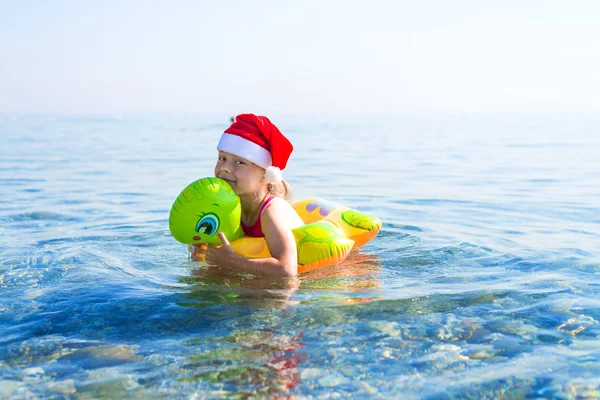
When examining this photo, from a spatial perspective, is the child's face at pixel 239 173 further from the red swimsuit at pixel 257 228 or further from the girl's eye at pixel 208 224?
the girl's eye at pixel 208 224

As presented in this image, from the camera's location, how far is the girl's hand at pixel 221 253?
16.1ft

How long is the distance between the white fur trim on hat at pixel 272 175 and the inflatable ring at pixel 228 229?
0.29m

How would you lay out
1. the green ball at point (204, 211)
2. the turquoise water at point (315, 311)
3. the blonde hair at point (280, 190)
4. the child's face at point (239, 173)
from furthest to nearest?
the blonde hair at point (280, 190)
the child's face at point (239, 173)
the green ball at point (204, 211)
the turquoise water at point (315, 311)

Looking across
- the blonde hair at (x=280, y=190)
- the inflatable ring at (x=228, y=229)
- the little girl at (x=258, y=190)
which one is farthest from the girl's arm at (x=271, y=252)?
the blonde hair at (x=280, y=190)

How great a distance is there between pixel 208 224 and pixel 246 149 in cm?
66

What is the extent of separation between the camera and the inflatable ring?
190 inches

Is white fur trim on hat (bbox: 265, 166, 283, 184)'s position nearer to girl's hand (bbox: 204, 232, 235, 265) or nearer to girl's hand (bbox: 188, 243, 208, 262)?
girl's hand (bbox: 204, 232, 235, 265)

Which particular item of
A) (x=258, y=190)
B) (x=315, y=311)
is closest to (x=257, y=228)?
(x=258, y=190)

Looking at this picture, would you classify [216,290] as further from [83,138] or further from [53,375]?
[83,138]

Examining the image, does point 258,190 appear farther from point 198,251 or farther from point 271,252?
point 198,251

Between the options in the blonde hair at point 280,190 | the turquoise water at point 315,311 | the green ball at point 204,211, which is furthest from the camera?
the blonde hair at point 280,190

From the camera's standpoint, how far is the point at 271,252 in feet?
16.4

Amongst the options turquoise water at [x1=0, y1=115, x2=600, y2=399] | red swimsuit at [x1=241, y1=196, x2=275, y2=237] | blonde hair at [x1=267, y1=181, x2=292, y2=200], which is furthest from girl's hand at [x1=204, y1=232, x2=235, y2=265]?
blonde hair at [x1=267, y1=181, x2=292, y2=200]

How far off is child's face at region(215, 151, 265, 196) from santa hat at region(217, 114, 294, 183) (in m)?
0.07
